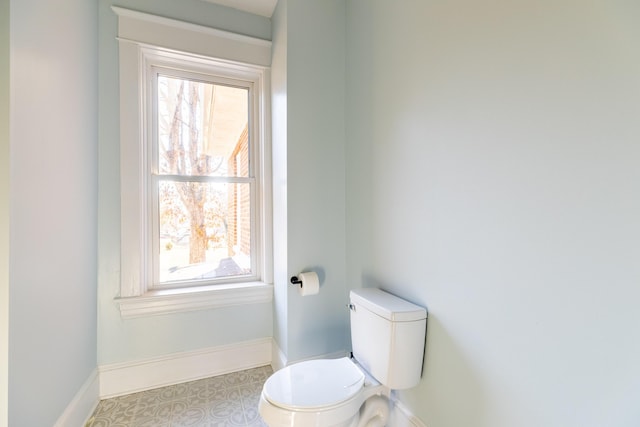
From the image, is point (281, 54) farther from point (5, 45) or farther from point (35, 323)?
point (35, 323)

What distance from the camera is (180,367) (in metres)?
1.82

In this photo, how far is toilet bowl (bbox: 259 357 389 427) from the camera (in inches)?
40.7

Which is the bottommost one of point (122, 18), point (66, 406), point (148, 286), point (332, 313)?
point (66, 406)

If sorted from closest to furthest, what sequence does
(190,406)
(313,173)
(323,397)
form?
(323,397) → (190,406) → (313,173)

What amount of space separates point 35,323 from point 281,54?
182 centimetres

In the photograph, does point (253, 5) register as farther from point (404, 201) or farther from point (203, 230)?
point (404, 201)

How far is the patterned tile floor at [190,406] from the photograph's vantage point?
148 centimetres

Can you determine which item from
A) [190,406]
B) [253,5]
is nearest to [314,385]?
[190,406]

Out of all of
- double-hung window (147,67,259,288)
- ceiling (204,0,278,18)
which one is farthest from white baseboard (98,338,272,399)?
ceiling (204,0,278,18)

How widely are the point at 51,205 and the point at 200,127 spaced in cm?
100

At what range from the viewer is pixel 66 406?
1.32 meters

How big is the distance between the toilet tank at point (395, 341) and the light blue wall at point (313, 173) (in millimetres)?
565

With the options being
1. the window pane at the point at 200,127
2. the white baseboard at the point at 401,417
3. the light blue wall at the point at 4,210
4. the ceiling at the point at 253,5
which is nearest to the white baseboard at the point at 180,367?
the light blue wall at the point at 4,210

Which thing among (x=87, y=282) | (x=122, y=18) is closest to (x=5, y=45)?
(x=122, y=18)
